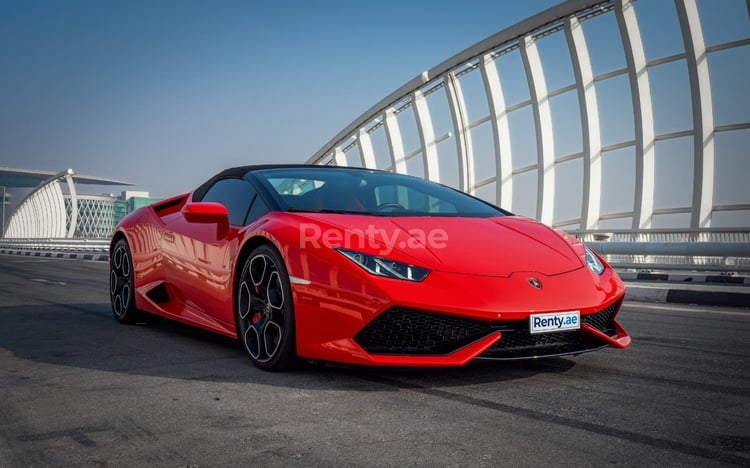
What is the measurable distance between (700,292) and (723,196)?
4.78 metres

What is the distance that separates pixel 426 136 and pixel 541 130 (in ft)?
14.3

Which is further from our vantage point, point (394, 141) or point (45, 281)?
point (394, 141)

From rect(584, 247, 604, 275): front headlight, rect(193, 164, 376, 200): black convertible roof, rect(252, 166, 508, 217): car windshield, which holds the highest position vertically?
rect(193, 164, 376, 200): black convertible roof

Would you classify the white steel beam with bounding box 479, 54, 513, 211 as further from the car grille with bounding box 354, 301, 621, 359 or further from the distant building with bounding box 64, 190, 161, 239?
the distant building with bounding box 64, 190, 161, 239

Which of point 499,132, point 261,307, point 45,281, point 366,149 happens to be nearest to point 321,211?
point 261,307

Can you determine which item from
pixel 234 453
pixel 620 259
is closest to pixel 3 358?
pixel 234 453

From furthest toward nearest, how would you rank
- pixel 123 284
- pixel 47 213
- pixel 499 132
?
pixel 47 213, pixel 499 132, pixel 123 284

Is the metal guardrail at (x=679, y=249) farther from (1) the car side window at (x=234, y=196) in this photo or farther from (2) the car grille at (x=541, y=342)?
(1) the car side window at (x=234, y=196)

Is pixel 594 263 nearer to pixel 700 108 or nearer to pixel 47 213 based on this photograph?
pixel 700 108

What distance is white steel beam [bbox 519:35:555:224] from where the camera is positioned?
557 inches

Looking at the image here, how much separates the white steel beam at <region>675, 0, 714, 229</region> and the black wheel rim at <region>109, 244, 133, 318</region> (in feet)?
29.1

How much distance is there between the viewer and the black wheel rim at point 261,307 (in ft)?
11.9

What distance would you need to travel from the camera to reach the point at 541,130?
14516 mm

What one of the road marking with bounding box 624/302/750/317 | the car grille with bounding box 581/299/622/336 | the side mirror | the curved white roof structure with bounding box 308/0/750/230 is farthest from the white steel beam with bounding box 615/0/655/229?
the side mirror
